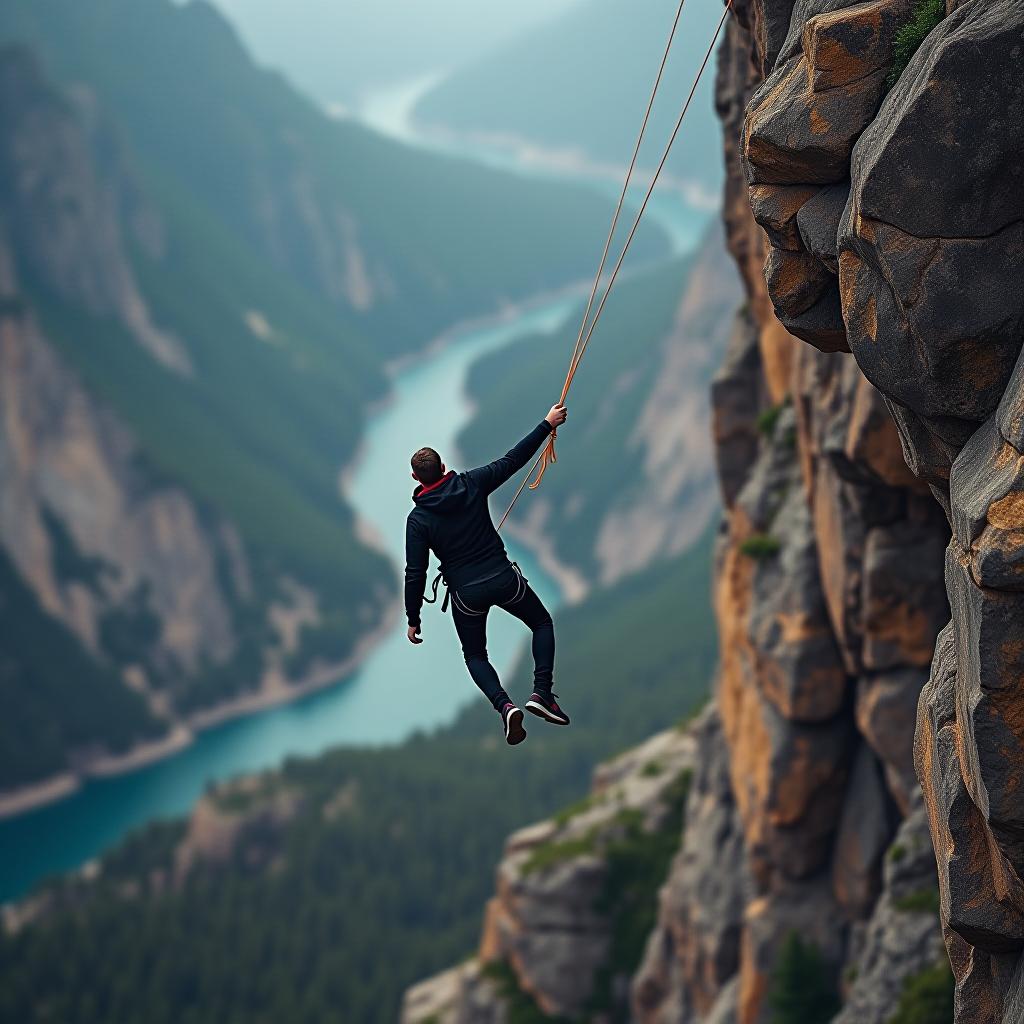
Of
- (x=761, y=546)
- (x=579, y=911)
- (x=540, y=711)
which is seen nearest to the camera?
(x=540, y=711)

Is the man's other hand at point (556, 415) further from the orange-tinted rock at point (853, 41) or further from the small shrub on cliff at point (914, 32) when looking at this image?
the small shrub on cliff at point (914, 32)

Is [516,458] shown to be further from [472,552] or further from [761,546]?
[761,546]

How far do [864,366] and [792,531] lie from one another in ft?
58.9

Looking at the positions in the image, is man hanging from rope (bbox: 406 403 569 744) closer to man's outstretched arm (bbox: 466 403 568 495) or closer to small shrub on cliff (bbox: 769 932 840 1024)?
man's outstretched arm (bbox: 466 403 568 495)

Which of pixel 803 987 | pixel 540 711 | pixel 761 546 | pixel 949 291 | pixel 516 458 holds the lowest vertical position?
pixel 949 291

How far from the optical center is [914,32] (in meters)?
14.5

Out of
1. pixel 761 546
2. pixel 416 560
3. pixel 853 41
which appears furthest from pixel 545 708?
pixel 761 546

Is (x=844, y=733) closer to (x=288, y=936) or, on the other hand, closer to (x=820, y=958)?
(x=820, y=958)

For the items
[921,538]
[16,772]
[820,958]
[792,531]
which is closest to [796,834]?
[820,958]

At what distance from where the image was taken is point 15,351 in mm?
181375

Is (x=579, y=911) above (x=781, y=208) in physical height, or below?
above

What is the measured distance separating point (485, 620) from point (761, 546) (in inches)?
639

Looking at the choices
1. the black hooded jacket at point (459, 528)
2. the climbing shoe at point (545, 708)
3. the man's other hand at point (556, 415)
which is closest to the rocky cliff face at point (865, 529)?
the man's other hand at point (556, 415)

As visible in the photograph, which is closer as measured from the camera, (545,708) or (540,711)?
(540,711)
